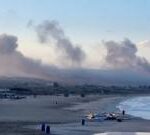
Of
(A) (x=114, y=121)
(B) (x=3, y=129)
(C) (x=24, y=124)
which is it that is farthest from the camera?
(A) (x=114, y=121)

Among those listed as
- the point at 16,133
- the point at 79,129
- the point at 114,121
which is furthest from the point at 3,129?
the point at 114,121

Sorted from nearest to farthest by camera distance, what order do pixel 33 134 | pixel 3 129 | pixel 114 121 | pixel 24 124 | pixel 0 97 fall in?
pixel 33 134
pixel 3 129
pixel 24 124
pixel 114 121
pixel 0 97

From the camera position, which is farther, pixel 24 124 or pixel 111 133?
pixel 24 124

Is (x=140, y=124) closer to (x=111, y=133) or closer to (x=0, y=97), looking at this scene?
(x=111, y=133)

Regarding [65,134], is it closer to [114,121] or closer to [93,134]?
[93,134]

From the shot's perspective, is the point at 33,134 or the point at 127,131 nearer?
the point at 33,134

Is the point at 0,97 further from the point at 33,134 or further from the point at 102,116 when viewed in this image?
the point at 33,134

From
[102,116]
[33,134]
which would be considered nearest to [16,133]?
[33,134]

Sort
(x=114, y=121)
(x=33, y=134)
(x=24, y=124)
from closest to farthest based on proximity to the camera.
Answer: (x=33, y=134) < (x=24, y=124) < (x=114, y=121)
